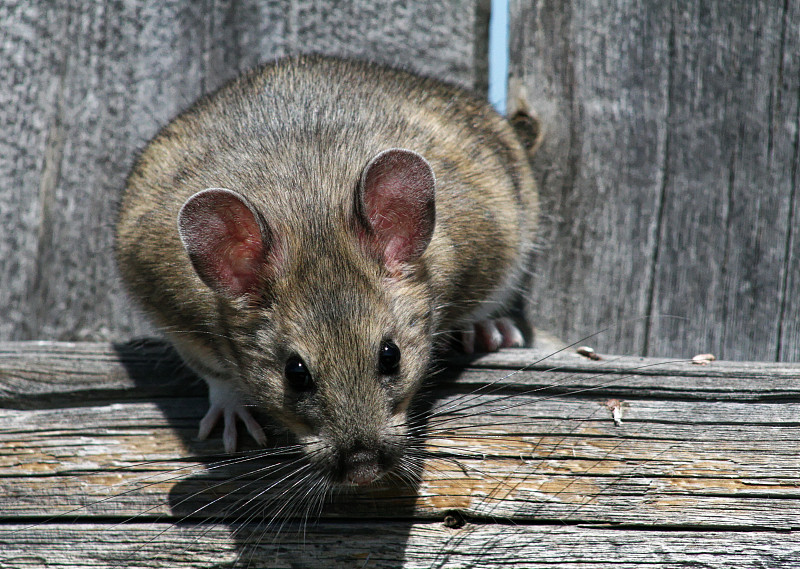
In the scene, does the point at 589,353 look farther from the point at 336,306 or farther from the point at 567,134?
the point at 567,134

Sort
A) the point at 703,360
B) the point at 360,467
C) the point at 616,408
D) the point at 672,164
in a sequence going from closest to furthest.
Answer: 1. the point at 360,467
2. the point at 616,408
3. the point at 703,360
4. the point at 672,164

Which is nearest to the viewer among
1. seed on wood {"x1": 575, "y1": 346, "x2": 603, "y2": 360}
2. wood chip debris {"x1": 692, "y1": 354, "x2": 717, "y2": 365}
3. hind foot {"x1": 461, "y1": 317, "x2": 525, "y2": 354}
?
wood chip debris {"x1": 692, "y1": 354, "x2": 717, "y2": 365}

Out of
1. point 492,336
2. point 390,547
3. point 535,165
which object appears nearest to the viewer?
point 390,547

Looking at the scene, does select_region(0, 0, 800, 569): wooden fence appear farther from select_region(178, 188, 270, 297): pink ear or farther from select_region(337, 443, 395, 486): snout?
select_region(178, 188, 270, 297): pink ear

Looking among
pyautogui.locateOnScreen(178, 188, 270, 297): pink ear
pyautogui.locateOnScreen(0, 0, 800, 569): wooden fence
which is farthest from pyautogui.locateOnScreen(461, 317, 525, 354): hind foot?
pyautogui.locateOnScreen(178, 188, 270, 297): pink ear

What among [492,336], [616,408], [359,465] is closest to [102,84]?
[492,336]

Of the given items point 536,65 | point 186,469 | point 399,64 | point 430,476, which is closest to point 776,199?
point 536,65

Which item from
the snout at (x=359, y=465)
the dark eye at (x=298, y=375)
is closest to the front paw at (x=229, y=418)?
the dark eye at (x=298, y=375)
